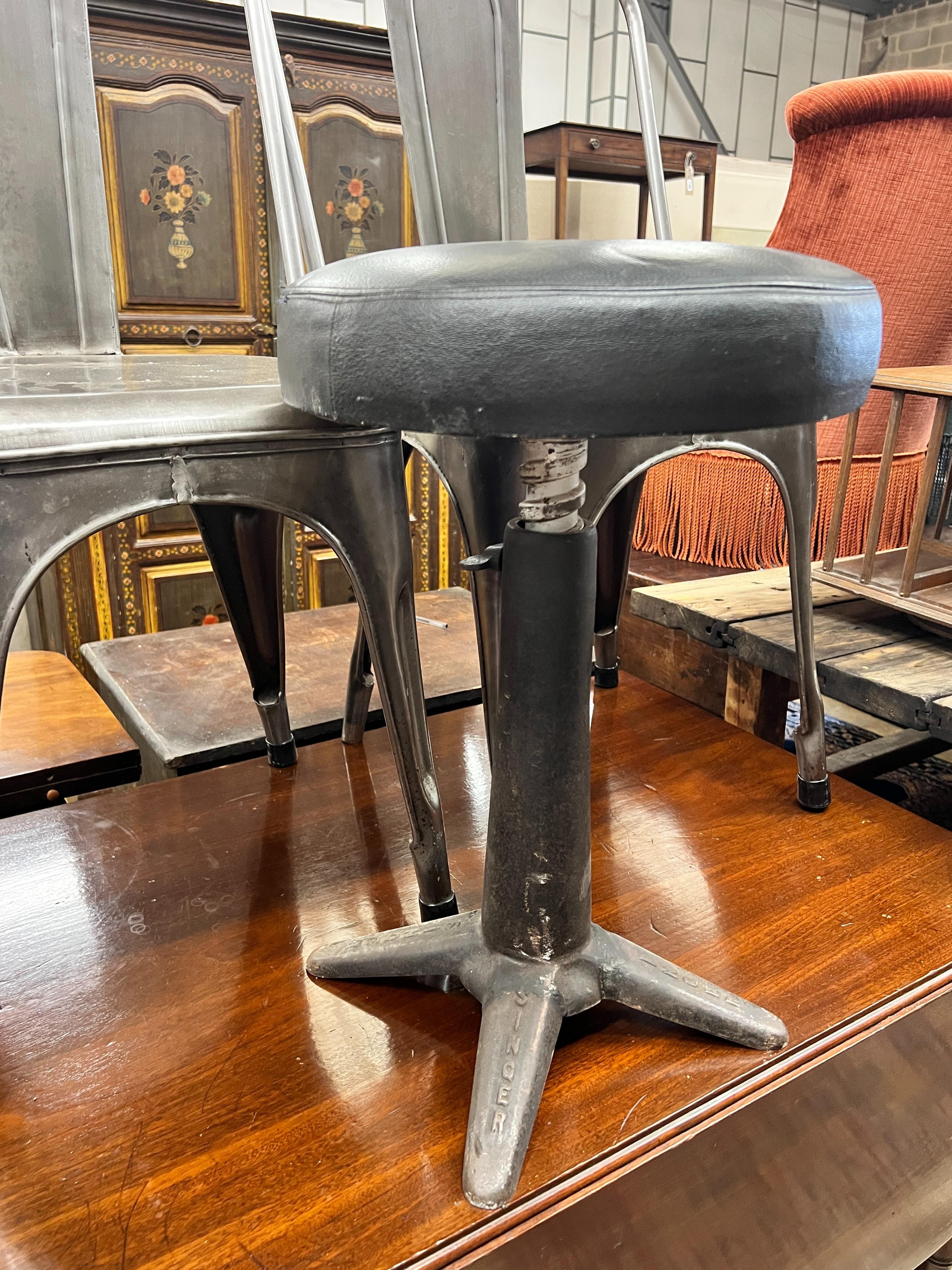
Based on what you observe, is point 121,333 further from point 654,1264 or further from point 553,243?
point 654,1264

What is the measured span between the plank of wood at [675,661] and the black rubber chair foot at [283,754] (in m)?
0.54

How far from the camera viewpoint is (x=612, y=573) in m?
1.24

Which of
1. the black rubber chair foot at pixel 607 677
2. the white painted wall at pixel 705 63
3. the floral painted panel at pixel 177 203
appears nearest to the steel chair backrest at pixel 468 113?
the black rubber chair foot at pixel 607 677

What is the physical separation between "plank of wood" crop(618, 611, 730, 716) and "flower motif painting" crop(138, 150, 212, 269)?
4.03 ft

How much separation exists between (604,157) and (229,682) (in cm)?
167

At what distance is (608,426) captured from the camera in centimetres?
42

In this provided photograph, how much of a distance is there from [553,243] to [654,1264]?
2.05ft

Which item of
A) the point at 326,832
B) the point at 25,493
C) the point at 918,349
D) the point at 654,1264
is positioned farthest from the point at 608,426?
the point at 918,349

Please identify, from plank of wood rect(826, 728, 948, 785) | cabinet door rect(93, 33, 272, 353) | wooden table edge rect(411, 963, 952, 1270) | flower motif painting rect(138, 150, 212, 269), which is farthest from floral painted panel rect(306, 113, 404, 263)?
wooden table edge rect(411, 963, 952, 1270)

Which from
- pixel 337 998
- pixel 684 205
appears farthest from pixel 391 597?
pixel 684 205

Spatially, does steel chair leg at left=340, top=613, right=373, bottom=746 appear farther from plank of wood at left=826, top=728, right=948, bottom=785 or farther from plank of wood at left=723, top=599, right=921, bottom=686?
plank of wood at left=826, top=728, right=948, bottom=785

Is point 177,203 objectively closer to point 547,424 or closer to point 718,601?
point 718,601

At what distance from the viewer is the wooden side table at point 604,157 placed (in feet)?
7.17

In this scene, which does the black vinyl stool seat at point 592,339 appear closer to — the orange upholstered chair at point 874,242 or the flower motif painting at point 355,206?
the orange upholstered chair at point 874,242
